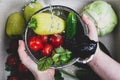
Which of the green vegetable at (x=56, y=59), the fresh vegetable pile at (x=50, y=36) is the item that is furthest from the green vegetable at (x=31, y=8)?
the green vegetable at (x=56, y=59)

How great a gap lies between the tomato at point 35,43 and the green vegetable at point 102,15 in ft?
0.95

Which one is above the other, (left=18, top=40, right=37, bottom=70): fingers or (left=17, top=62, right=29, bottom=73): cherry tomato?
(left=18, top=40, right=37, bottom=70): fingers

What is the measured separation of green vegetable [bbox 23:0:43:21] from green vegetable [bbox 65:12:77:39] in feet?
0.63

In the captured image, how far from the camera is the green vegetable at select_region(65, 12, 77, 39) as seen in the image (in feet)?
3.84

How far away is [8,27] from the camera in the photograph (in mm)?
1371

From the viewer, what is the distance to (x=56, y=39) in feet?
3.84

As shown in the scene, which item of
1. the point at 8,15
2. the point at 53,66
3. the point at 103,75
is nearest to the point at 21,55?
the point at 53,66

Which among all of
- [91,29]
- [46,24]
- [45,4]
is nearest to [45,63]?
[46,24]

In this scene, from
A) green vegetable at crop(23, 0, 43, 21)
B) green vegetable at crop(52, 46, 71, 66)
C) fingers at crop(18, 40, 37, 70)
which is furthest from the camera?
green vegetable at crop(23, 0, 43, 21)

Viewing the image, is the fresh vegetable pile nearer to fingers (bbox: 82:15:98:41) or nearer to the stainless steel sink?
fingers (bbox: 82:15:98:41)

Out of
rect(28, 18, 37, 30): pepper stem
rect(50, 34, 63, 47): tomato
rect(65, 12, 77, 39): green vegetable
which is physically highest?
rect(28, 18, 37, 30): pepper stem

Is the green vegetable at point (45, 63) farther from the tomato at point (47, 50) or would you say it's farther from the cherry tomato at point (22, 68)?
the cherry tomato at point (22, 68)

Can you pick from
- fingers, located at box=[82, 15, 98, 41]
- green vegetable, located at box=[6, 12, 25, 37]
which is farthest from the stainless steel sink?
fingers, located at box=[82, 15, 98, 41]

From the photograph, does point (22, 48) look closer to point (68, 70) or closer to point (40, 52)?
point (40, 52)
